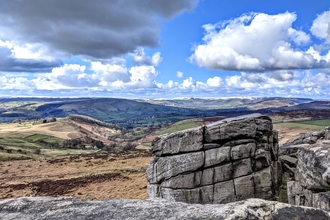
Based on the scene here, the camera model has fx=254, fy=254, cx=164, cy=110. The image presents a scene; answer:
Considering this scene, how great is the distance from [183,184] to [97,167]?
3665cm

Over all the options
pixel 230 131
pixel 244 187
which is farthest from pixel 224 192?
pixel 230 131

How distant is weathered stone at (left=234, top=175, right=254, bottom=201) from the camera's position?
969 inches

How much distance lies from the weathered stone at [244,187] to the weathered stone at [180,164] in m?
4.01

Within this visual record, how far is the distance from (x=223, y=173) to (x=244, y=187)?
2393mm

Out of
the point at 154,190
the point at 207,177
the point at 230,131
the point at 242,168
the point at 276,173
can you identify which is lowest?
the point at 154,190

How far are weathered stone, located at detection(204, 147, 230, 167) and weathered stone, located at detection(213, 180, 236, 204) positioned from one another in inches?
83.3

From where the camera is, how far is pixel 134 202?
1020cm

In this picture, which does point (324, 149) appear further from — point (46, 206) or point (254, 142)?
point (46, 206)

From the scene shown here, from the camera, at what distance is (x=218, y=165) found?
25172mm

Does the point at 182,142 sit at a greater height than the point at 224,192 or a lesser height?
greater

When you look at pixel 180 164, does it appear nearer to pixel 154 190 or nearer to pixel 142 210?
pixel 154 190

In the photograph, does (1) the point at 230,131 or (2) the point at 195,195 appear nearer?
(2) the point at 195,195

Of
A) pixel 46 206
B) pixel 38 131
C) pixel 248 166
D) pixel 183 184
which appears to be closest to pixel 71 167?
pixel 183 184

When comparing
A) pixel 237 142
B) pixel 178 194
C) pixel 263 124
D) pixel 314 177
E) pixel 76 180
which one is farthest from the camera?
pixel 76 180
